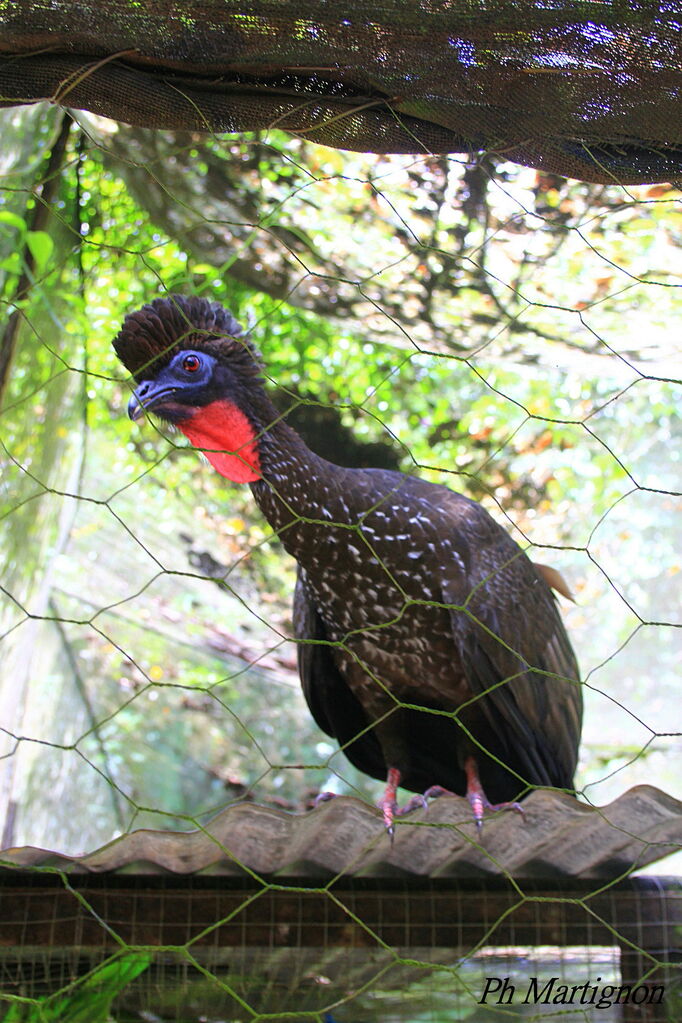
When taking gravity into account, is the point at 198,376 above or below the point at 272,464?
above

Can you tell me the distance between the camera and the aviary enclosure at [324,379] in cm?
137

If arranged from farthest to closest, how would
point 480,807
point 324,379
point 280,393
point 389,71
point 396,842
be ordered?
point 324,379, point 280,393, point 480,807, point 396,842, point 389,71

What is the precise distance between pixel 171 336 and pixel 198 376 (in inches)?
4.7

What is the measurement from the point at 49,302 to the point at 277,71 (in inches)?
55.6

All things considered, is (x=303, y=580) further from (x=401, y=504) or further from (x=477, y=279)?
(x=477, y=279)

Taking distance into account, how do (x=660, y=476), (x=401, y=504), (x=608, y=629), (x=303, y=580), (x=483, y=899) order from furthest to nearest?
(x=608, y=629) < (x=660, y=476) < (x=303, y=580) < (x=401, y=504) < (x=483, y=899)

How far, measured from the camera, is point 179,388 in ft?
6.66

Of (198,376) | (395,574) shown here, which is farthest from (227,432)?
(395,574)

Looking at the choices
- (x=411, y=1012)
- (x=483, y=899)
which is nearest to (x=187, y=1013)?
(x=411, y=1012)

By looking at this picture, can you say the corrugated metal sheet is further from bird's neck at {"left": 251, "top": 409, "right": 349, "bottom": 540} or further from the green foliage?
bird's neck at {"left": 251, "top": 409, "right": 349, "bottom": 540}

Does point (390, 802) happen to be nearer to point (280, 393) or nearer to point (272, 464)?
point (272, 464)

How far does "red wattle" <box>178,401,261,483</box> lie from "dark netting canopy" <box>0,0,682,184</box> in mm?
744

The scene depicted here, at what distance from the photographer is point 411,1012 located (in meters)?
1.70

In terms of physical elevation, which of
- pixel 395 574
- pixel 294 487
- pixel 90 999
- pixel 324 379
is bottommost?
pixel 90 999
